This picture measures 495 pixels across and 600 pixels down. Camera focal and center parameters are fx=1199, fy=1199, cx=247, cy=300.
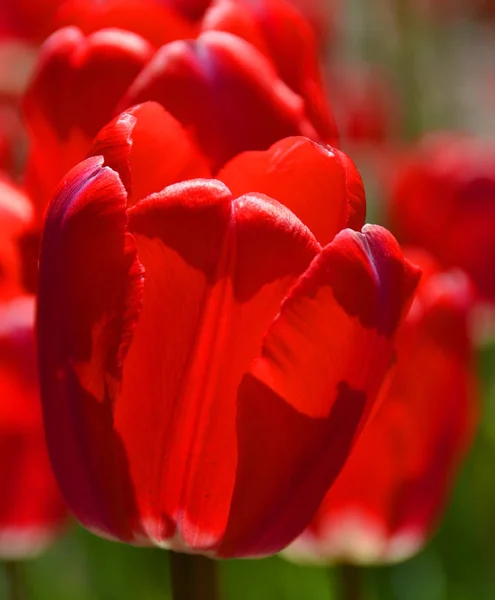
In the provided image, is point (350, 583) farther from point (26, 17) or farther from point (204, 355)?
point (26, 17)

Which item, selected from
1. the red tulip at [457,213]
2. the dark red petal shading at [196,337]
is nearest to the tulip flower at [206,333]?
the dark red petal shading at [196,337]

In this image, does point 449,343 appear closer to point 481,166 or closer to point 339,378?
point 339,378

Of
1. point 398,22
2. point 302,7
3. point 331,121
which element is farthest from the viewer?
point 302,7

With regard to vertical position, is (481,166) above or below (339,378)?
below

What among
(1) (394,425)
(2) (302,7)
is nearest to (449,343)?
(1) (394,425)

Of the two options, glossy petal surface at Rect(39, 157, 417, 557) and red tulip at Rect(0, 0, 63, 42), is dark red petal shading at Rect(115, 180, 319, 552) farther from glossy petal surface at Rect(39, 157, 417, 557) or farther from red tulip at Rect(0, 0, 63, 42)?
red tulip at Rect(0, 0, 63, 42)

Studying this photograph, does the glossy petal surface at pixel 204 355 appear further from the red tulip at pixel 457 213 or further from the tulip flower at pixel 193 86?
the red tulip at pixel 457 213

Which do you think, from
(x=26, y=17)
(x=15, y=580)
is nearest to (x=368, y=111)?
(x=26, y=17)

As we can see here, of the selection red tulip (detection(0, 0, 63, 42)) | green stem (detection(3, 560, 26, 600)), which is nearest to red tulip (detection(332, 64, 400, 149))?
red tulip (detection(0, 0, 63, 42))
